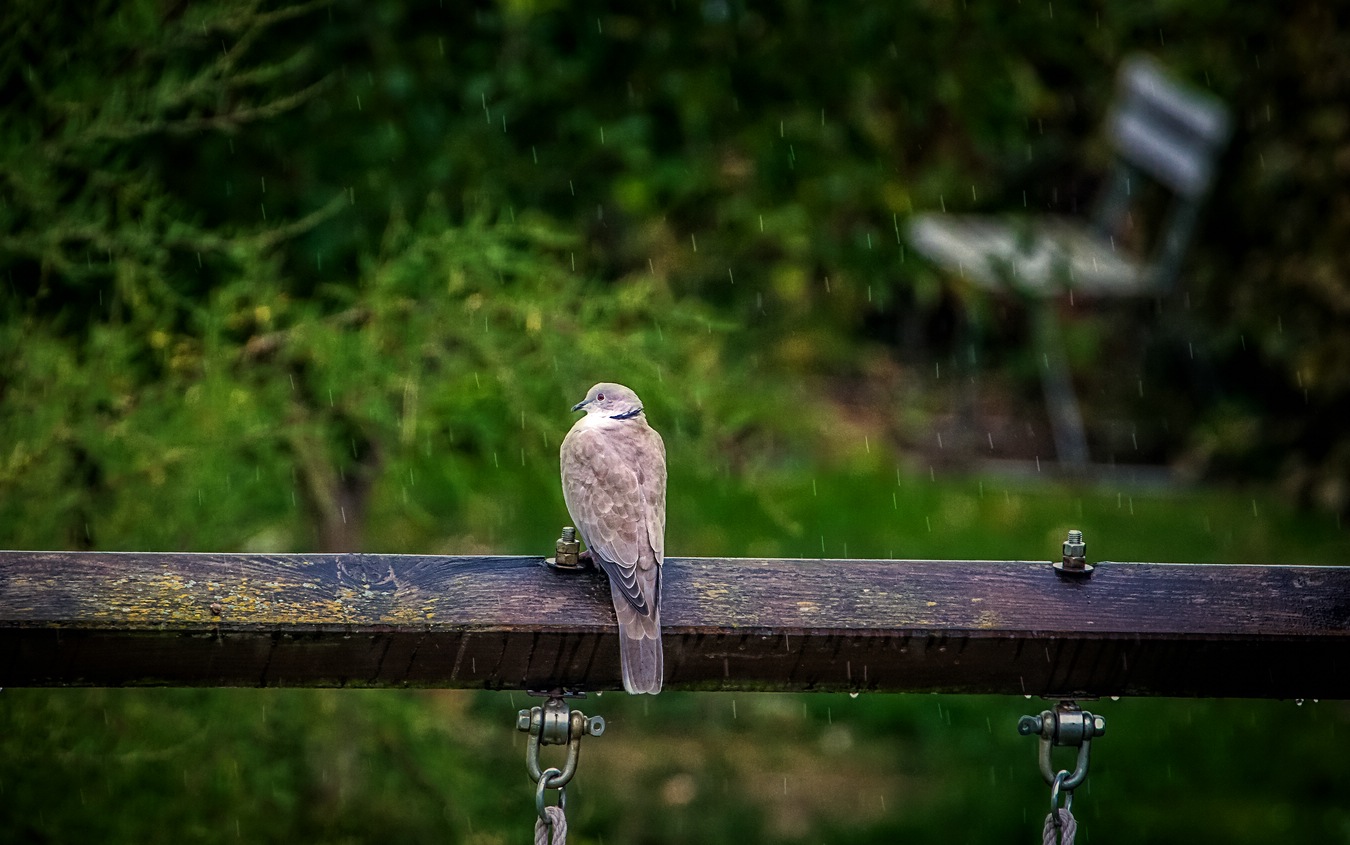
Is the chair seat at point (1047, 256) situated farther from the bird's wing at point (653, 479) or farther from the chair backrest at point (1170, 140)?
the bird's wing at point (653, 479)

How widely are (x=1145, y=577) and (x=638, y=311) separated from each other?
2193mm

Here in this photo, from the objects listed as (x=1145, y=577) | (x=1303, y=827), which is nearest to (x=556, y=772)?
(x=1145, y=577)

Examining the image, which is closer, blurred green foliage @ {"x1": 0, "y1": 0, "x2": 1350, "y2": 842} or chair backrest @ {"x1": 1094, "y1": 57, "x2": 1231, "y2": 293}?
blurred green foliage @ {"x1": 0, "y1": 0, "x2": 1350, "y2": 842}

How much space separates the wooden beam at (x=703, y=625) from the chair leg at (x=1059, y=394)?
7.04m

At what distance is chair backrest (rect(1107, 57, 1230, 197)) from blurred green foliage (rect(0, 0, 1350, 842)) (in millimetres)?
2841

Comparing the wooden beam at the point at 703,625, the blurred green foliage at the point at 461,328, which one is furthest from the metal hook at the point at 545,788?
the blurred green foliage at the point at 461,328

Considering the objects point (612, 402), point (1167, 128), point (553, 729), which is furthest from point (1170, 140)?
point (553, 729)

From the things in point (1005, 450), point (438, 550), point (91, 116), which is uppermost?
point (91, 116)

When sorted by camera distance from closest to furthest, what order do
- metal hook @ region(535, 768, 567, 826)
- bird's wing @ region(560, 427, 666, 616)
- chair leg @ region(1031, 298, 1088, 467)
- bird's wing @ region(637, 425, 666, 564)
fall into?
metal hook @ region(535, 768, 567, 826) < bird's wing @ region(560, 427, 666, 616) < bird's wing @ region(637, 425, 666, 564) < chair leg @ region(1031, 298, 1088, 467)

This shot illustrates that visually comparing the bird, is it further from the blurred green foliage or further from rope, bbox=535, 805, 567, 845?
the blurred green foliage

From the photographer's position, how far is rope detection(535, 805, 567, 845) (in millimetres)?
1879

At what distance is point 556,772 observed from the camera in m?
1.86

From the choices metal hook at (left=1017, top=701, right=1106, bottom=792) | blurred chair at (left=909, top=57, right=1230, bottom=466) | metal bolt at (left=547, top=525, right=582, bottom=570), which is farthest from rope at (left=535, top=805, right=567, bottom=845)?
blurred chair at (left=909, top=57, right=1230, bottom=466)

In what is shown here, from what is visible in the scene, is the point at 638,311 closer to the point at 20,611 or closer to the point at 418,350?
the point at 418,350
